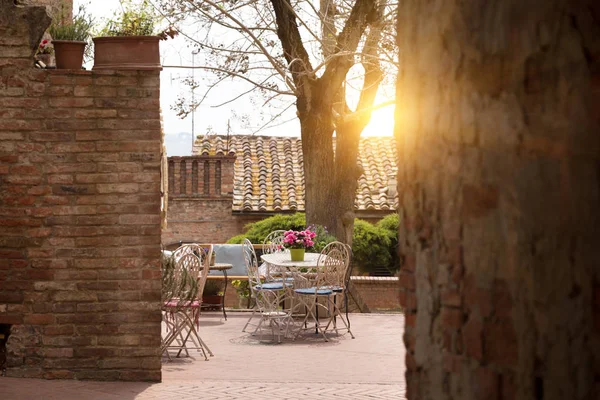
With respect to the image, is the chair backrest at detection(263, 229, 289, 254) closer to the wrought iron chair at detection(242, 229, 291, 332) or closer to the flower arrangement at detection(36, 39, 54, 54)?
the wrought iron chair at detection(242, 229, 291, 332)

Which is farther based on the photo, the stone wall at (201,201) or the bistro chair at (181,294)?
the stone wall at (201,201)

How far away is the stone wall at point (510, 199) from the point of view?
140 cm

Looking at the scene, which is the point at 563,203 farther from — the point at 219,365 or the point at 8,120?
the point at 219,365

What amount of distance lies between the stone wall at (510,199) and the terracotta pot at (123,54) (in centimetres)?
564

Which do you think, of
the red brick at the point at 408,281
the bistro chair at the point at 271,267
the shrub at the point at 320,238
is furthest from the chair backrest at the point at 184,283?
the red brick at the point at 408,281

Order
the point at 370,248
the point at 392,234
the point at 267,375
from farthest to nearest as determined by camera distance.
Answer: the point at 392,234, the point at 370,248, the point at 267,375

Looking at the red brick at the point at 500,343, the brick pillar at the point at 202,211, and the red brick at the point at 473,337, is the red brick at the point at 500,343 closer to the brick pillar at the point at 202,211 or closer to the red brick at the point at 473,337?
the red brick at the point at 473,337

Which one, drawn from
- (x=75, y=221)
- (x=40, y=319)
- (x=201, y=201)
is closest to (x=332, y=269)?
(x=75, y=221)

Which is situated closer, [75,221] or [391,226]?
[75,221]

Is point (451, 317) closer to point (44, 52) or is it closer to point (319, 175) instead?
point (44, 52)

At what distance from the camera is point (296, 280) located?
12.1 m

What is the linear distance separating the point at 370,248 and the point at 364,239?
0.21 meters

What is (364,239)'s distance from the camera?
16812mm

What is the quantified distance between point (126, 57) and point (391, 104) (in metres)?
8.55
